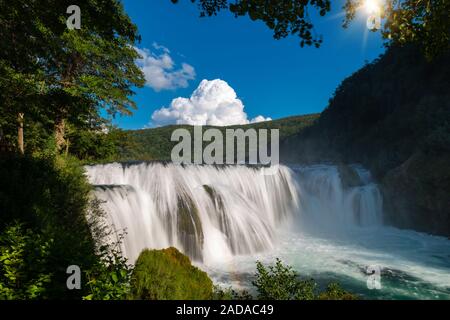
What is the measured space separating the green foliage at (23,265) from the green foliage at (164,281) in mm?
1500

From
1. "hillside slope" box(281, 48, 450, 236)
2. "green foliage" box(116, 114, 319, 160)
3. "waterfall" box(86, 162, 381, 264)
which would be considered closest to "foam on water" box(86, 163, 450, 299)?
"waterfall" box(86, 162, 381, 264)

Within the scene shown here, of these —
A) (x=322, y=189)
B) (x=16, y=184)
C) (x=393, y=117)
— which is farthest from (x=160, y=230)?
(x=393, y=117)

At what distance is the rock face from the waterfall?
1.55 m

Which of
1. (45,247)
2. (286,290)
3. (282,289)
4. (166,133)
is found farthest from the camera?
(166,133)

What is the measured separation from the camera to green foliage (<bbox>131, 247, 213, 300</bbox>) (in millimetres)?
4777

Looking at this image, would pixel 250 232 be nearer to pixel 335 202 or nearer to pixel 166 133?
pixel 335 202

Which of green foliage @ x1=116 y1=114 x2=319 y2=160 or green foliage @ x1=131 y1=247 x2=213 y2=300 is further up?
green foliage @ x1=116 y1=114 x2=319 y2=160

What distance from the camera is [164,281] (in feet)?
16.3

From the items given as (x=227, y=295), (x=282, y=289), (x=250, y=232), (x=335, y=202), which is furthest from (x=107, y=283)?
(x=335, y=202)

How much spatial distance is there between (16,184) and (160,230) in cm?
652

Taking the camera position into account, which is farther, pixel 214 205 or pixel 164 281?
pixel 214 205

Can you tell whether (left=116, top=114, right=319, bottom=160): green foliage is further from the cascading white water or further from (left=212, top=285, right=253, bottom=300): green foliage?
(left=212, top=285, right=253, bottom=300): green foliage

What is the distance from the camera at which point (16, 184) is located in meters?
7.82

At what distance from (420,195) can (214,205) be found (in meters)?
14.1
